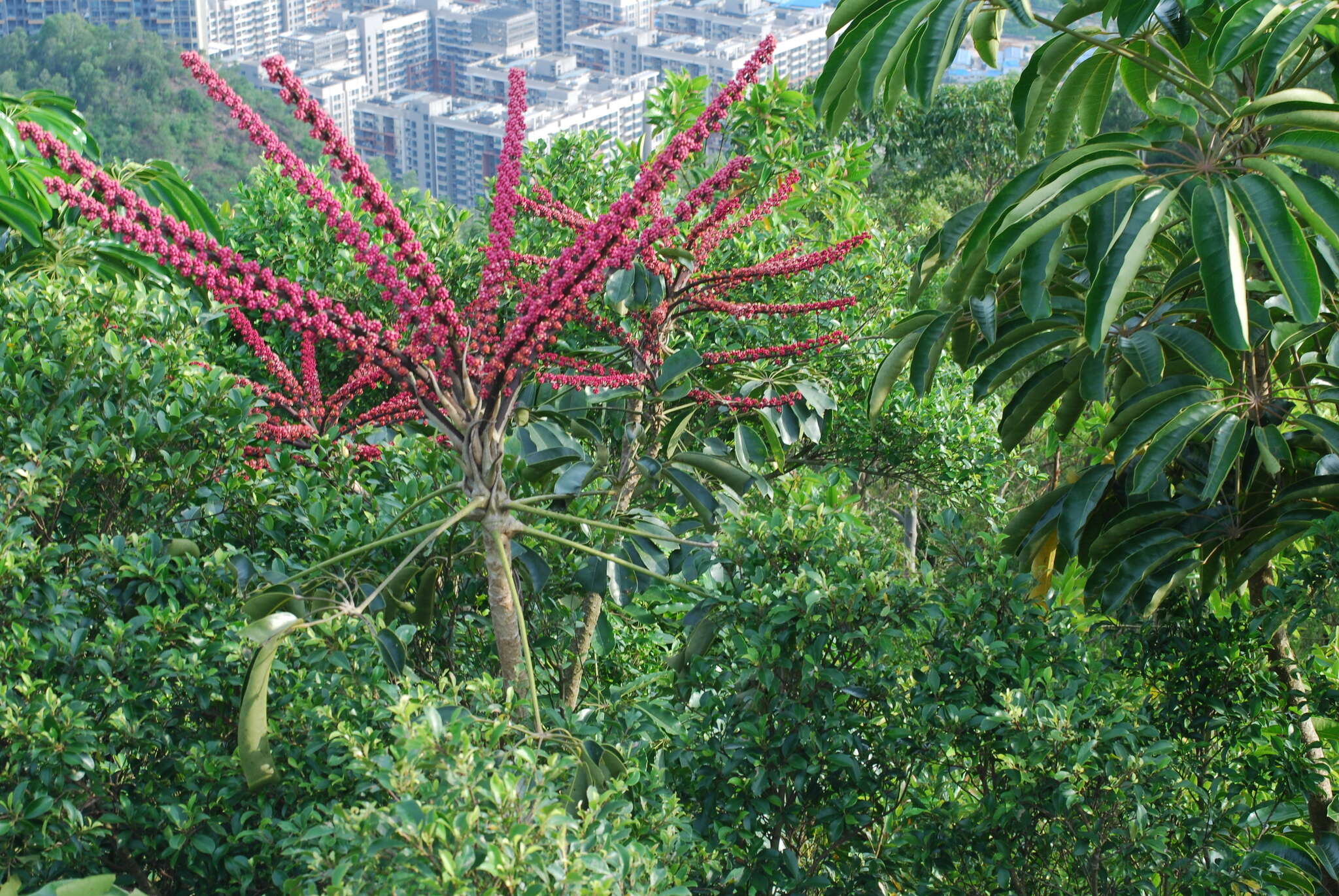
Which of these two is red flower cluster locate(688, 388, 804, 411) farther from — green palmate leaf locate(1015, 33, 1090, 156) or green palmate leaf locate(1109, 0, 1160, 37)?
green palmate leaf locate(1109, 0, 1160, 37)

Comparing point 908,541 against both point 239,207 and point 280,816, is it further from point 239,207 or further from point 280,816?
point 280,816

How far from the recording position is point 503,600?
2.39 metres

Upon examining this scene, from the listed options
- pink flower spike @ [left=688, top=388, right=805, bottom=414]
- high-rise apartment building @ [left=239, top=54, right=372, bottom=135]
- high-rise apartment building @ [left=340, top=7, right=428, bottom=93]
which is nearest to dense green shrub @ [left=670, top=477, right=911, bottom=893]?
pink flower spike @ [left=688, top=388, right=805, bottom=414]

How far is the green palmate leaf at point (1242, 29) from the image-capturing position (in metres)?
2.39

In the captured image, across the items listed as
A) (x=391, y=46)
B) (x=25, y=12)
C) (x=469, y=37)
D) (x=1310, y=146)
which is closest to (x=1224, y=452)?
(x=1310, y=146)

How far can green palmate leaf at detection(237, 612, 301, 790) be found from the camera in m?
2.09

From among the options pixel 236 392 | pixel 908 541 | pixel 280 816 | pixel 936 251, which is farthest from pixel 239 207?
pixel 908 541

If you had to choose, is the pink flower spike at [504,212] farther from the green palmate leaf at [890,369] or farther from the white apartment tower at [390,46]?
the white apartment tower at [390,46]

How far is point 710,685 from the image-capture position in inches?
95.6

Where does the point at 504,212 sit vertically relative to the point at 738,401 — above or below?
above

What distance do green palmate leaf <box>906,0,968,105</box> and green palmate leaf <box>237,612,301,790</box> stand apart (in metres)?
1.77

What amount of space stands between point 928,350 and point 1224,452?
2.53 feet

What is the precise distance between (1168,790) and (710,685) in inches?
34.3

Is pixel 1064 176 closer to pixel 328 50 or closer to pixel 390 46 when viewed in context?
pixel 328 50
